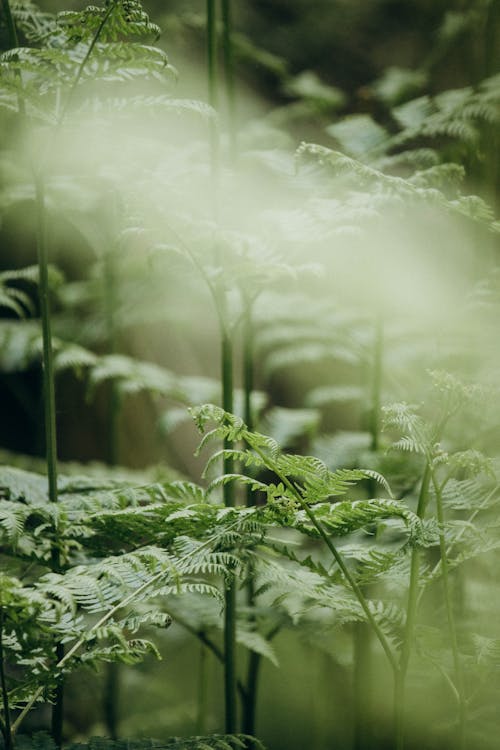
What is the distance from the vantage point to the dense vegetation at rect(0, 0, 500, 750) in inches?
40.9

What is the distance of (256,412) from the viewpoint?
6.52ft

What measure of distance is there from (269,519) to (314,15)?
3621 millimetres

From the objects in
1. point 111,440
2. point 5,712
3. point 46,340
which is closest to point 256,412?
point 111,440

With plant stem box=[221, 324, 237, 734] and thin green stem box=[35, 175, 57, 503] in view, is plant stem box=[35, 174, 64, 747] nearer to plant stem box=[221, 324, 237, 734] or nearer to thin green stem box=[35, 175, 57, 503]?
thin green stem box=[35, 175, 57, 503]

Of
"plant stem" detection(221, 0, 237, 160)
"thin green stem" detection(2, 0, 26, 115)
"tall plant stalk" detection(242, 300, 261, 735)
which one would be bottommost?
"tall plant stalk" detection(242, 300, 261, 735)

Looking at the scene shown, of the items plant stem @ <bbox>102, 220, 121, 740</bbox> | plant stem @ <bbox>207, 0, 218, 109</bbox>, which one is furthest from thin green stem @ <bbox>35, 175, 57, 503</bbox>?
plant stem @ <bbox>102, 220, 121, 740</bbox>

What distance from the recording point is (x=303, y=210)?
139 cm

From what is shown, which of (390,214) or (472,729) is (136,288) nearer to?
(390,214)

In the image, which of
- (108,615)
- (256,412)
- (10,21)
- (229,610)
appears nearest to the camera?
(108,615)

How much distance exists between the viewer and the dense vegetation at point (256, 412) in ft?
3.41

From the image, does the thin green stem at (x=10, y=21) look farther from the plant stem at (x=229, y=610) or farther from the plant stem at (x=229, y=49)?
the plant stem at (x=229, y=610)

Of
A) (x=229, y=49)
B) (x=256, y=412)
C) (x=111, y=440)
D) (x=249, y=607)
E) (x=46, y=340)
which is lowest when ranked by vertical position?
(x=249, y=607)

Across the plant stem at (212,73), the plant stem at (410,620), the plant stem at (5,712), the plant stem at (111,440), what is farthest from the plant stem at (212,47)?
the plant stem at (5,712)

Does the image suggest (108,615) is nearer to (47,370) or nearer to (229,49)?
(47,370)
